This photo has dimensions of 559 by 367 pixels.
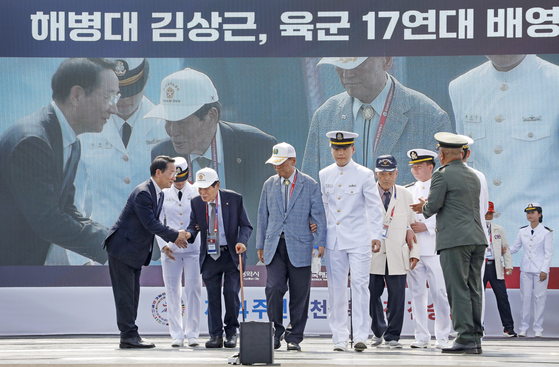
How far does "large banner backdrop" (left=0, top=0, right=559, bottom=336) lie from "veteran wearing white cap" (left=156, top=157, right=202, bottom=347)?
4.81 feet

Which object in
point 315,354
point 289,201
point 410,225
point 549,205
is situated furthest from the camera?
point 549,205

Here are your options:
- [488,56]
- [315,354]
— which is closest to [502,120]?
[488,56]

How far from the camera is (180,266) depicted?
741cm

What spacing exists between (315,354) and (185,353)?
1.09 m

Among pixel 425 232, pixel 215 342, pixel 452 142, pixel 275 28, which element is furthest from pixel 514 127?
pixel 215 342

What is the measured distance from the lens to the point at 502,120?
8.79 m

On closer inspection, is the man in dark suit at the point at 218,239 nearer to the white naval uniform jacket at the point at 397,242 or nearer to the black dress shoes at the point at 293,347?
the black dress shoes at the point at 293,347

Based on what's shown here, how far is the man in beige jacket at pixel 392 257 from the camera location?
7.03 metres

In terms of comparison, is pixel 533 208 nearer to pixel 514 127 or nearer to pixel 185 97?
pixel 514 127

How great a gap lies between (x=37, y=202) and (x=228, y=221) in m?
3.14

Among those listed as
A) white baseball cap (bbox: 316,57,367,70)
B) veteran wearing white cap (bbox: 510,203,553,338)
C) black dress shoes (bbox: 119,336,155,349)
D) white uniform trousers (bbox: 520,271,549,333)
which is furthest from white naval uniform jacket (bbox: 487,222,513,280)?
black dress shoes (bbox: 119,336,155,349)

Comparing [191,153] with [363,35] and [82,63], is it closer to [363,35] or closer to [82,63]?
[82,63]

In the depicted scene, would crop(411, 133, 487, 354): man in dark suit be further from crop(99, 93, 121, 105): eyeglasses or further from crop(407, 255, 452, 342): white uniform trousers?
crop(99, 93, 121, 105): eyeglasses

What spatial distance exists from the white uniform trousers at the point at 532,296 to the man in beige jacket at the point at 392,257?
2.76m
